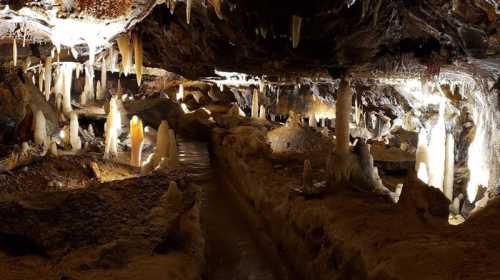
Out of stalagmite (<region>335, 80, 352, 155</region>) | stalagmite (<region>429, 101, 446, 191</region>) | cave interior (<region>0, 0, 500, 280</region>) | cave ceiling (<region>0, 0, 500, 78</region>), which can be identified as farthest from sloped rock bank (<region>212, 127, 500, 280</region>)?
cave ceiling (<region>0, 0, 500, 78</region>)

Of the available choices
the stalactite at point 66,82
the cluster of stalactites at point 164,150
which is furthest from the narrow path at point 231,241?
the stalactite at point 66,82

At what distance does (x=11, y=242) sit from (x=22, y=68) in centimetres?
1457

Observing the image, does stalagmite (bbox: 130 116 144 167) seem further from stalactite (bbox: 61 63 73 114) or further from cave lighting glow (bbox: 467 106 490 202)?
cave lighting glow (bbox: 467 106 490 202)

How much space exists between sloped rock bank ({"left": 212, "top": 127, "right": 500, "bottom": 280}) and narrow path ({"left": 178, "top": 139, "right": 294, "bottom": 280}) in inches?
14.8

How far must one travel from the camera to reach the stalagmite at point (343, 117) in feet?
36.4

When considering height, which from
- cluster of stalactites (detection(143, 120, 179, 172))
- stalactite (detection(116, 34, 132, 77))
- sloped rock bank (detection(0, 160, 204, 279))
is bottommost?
sloped rock bank (detection(0, 160, 204, 279))

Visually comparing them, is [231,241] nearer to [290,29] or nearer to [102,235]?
[102,235]

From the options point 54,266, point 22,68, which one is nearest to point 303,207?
point 54,266

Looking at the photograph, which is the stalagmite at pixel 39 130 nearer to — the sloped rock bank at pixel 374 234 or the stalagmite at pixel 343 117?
the sloped rock bank at pixel 374 234

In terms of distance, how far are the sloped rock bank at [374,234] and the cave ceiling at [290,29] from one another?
3776 millimetres

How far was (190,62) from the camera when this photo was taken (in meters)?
16.3

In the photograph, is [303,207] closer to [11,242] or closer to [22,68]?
[11,242]

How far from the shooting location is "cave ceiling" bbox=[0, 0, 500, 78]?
8828mm

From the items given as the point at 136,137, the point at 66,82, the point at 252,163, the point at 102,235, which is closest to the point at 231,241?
the point at 252,163
